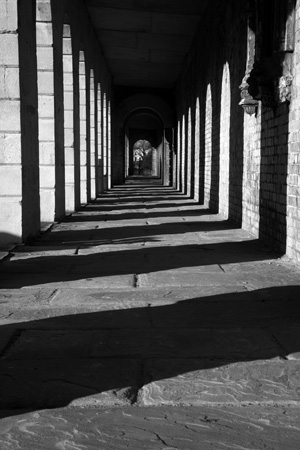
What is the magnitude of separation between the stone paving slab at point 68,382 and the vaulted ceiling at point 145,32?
35.3ft

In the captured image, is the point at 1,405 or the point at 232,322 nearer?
the point at 1,405

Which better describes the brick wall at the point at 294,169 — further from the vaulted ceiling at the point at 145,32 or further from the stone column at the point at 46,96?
the vaulted ceiling at the point at 145,32

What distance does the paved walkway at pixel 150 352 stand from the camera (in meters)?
1.98

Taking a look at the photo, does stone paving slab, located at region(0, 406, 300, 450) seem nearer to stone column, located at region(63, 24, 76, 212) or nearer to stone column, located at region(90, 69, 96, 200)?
stone column, located at region(63, 24, 76, 212)

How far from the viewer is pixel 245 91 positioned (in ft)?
23.2

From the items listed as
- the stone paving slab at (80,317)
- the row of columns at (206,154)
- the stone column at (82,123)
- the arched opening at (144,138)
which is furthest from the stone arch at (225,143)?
the arched opening at (144,138)

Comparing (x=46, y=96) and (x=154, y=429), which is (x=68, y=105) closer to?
(x=46, y=96)

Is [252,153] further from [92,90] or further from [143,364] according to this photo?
[92,90]

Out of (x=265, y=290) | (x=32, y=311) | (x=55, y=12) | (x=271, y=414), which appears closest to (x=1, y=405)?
(x=271, y=414)

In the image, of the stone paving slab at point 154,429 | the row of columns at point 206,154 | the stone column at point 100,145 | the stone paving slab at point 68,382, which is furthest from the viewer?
the stone column at point 100,145

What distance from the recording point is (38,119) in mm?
8094

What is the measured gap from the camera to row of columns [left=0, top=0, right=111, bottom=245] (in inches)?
243

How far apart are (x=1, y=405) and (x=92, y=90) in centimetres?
1316

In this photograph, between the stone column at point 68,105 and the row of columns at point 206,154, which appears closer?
the row of columns at point 206,154
